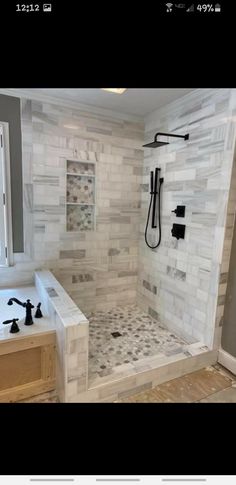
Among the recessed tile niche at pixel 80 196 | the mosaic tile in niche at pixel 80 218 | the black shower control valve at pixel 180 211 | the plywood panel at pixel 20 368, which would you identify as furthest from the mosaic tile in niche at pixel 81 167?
the plywood panel at pixel 20 368

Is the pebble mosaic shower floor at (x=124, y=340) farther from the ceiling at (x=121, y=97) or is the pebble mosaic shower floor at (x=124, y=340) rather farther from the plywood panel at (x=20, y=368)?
the ceiling at (x=121, y=97)

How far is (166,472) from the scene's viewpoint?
919mm

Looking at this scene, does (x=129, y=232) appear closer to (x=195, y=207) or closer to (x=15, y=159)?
(x=195, y=207)

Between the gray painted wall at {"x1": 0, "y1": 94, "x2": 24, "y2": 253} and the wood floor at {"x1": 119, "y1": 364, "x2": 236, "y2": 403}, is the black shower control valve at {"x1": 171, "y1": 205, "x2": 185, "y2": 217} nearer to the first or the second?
the wood floor at {"x1": 119, "y1": 364, "x2": 236, "y2": 403}

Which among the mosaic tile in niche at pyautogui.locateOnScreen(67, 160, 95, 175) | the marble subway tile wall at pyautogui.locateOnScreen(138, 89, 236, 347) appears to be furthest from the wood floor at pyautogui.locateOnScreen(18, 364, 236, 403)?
the mosaic tile in niche at pyautogui.locateOnScreen(67, 160, 95, 175)

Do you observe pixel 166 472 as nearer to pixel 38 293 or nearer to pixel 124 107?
pixel 38 293

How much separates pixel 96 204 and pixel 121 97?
105 cm

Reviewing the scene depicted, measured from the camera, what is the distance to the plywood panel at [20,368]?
1.55 meters

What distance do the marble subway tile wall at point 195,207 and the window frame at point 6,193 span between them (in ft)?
4.83

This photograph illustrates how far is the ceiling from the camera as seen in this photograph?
2.07 meters

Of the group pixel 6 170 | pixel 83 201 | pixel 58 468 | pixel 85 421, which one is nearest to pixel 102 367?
pixel 85 421

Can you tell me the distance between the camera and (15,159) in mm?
2209
